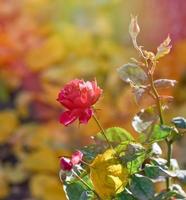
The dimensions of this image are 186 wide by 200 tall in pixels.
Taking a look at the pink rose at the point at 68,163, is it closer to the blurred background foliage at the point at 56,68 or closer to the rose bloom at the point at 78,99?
the rose bloom at the point at 78,99

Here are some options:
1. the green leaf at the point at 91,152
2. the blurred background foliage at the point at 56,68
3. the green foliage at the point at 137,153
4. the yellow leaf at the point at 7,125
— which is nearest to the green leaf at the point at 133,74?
the green foliage at the point at 137,153

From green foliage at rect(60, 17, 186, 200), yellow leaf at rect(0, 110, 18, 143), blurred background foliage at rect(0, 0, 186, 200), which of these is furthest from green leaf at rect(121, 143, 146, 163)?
yellow leaf at rect(0, 110, 18, 143)

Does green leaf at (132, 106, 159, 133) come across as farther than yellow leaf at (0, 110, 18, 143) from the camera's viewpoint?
No

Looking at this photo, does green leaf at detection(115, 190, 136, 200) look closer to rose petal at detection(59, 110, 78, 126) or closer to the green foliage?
the green foliage

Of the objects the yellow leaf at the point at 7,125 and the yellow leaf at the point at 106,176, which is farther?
the yellow leaf at the point at 7,125

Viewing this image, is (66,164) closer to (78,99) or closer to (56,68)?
(78,99)

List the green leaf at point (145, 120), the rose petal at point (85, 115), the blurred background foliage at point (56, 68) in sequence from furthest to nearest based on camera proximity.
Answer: the blurred background foliage at point (56, 68)
the green leaf at point (145, 120)
the rose petal at point (85, 115)

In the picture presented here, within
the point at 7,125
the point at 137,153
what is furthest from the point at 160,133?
the point at 7,125
